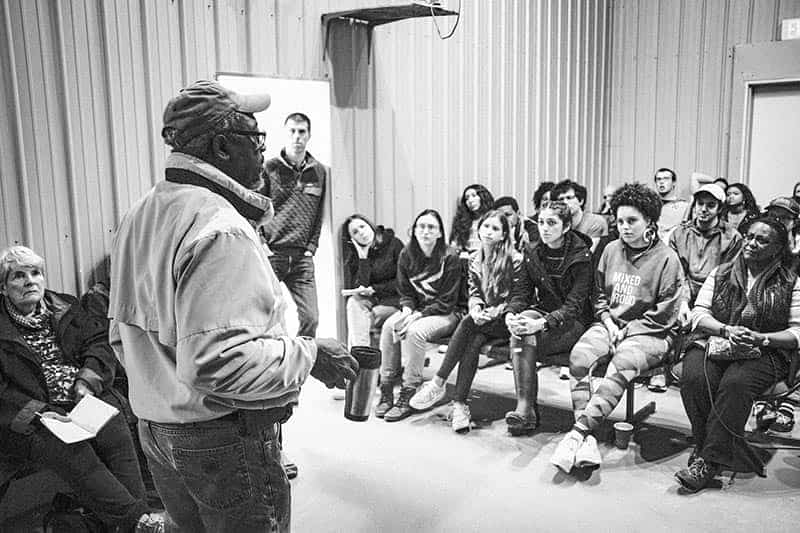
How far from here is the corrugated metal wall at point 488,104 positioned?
5.12m

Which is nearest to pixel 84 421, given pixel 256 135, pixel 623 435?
pixel 256 135

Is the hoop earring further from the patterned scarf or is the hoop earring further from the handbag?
the patterned scarf

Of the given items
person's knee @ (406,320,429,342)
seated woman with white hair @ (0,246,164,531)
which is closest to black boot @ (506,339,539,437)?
person's knee @ (406,320,429,342)

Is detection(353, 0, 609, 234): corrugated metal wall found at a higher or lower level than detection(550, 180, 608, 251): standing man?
higher

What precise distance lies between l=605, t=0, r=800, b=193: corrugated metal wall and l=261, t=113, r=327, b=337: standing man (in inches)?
162

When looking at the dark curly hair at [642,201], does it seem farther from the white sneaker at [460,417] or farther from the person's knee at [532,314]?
the white sneaker at [460,417]

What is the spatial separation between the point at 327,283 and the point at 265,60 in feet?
4.74

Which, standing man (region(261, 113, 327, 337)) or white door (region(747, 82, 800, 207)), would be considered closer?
standing man (region(261, 113, 327, 337))

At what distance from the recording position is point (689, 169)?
7102 mm

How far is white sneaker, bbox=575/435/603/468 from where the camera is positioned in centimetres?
324

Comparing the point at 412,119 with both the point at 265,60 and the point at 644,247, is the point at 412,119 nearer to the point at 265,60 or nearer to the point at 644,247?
the point at 265,60

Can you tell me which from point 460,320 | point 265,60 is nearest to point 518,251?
point 460,320

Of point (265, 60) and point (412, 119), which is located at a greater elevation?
point (265, 60)

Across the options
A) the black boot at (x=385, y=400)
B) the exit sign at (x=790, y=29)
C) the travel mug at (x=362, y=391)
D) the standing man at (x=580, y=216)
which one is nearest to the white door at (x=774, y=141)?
the exit sign at (x=790, y=29)
